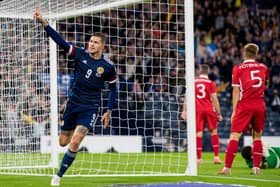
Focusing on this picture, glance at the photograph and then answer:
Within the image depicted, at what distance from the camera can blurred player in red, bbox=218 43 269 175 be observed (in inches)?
515

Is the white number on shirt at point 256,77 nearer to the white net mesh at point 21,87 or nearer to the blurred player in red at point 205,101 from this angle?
the blurred player in red at point 205,101

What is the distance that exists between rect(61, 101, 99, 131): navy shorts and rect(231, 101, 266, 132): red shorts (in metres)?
2.68

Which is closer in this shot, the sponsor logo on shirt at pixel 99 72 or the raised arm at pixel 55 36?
the raised arm at pixel 55 36

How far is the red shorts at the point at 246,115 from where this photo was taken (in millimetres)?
13086

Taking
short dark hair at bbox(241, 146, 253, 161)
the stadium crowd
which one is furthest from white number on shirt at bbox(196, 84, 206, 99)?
the stadium crowd

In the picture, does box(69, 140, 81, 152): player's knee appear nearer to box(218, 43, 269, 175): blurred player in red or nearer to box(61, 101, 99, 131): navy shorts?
box(61, 101, 99, 131): navy shorts

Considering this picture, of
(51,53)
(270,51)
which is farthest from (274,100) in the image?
(51,53)

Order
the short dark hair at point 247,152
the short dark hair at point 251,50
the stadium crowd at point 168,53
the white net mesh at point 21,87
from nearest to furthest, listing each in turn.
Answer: the short dark hair at point 251,50 < the short dark hair at point 247,152 < the white net mesh at point 21,87 < the stadium crowd at point 168,53

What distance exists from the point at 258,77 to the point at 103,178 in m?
3.00

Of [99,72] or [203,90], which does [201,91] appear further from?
[99,72]

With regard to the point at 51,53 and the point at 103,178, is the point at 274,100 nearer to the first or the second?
the point at 51,53

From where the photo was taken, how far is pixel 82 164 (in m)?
17.2

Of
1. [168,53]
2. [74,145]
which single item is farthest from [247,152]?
[168,53]

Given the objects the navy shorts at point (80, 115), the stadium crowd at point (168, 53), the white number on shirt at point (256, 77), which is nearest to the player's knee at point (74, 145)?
the navy shorts at point (80, 115)
